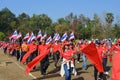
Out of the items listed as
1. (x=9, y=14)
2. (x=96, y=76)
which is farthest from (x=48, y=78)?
(x=9, y=14)

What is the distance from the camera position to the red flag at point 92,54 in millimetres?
14906

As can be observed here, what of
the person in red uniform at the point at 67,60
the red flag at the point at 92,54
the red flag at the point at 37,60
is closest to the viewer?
the red flag at the point at 92,54

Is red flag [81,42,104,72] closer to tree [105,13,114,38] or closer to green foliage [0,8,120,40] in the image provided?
green foliage [0,8,120,40]

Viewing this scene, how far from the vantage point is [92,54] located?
49.8 ft

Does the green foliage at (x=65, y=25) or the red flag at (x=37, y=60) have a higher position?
the green foliage at (x=65, y=25)

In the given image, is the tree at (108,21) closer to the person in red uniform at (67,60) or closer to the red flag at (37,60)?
the red flag at (37,60)

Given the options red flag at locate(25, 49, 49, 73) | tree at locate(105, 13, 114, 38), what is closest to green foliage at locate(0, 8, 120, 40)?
tree at locate(105, 13, 114, 38)

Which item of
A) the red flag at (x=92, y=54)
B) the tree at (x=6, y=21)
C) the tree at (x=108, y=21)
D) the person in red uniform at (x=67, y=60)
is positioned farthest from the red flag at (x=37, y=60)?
the tree at (x=6, y=21)

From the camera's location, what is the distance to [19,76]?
66.8 feet

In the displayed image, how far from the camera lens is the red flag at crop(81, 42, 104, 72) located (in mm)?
14906

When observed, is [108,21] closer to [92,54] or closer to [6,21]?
[6,21]

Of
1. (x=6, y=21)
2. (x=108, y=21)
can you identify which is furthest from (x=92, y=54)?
(x=6, y=21)

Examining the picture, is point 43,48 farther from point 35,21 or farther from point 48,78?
point 35,21

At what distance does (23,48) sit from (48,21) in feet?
337
